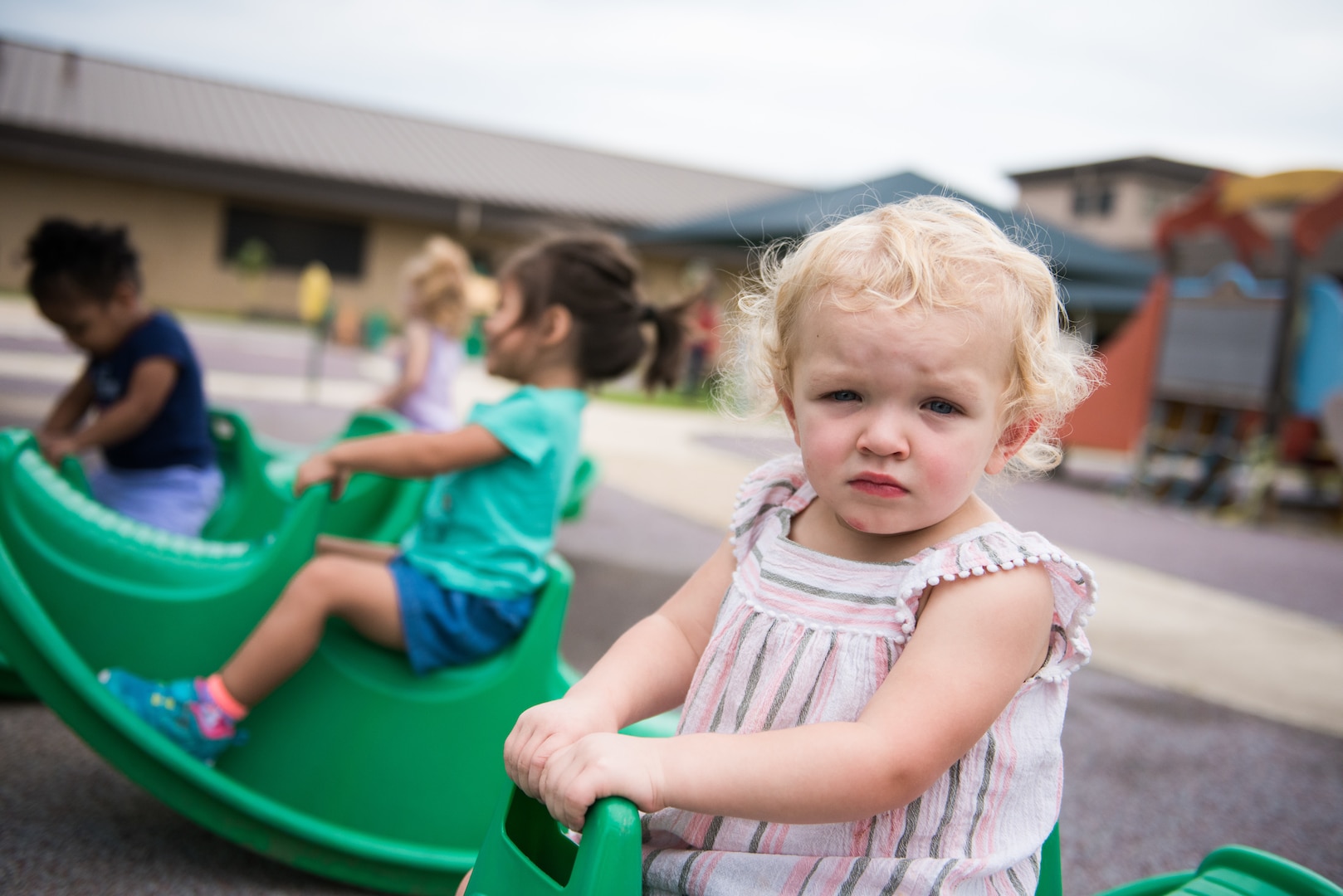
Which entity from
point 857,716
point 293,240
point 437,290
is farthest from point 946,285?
point 293,240

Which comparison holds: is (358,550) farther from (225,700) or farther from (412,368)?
(412,368)

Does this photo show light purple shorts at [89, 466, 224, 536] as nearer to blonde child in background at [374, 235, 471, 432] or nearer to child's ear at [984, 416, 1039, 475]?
blonde child in background at [374, 235, 471, 432]

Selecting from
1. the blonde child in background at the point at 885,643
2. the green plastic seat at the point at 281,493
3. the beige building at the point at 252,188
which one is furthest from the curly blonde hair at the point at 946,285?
the beige building at the point at 252,188

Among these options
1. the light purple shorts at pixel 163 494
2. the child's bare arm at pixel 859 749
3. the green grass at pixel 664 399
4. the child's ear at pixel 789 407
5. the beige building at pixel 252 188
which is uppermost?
the child's ear at pixel 789 407

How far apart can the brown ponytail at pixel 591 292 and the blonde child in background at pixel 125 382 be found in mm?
1279

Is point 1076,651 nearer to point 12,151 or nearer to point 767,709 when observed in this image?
point 767,709

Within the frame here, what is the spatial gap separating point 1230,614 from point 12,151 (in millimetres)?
21296

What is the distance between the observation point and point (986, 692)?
0.91 metres

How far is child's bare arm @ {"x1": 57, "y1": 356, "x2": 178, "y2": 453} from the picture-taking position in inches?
109

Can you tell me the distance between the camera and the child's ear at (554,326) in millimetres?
2186

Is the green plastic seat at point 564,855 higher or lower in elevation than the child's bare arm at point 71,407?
higher

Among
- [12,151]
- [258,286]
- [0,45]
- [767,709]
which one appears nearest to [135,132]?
[12,151]

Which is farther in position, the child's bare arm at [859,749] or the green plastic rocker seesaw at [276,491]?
the green plastic rocker seesaw at [276,491]

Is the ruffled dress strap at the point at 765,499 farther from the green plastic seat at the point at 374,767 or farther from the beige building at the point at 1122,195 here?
the beige building at the point at 1122,195
